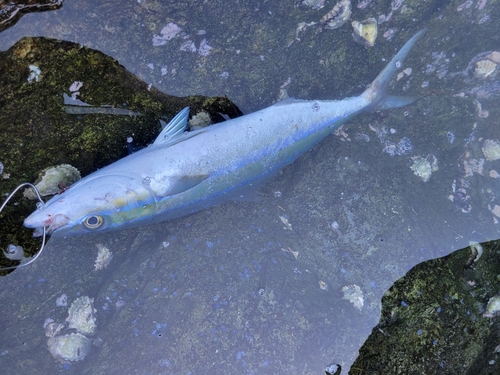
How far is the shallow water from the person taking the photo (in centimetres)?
265

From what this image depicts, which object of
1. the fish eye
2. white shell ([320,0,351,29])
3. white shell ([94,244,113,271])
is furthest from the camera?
white shell ([320,0,351,29])

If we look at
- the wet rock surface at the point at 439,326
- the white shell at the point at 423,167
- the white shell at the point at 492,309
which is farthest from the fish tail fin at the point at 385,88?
the white shell at the point at 492,309

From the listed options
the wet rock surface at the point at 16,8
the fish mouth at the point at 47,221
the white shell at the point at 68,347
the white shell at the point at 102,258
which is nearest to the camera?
the fish mouth at the point at 47,221


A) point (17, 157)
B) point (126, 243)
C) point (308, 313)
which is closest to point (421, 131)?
point (308, 313)

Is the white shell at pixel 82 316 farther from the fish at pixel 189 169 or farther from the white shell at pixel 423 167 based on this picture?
the white shell at pixel 423 167

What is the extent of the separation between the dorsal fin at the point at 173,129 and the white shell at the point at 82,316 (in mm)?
1456

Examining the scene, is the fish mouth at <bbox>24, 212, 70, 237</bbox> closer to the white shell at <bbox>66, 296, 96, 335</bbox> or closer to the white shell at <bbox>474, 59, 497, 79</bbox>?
the white shell at <bbox>66, 296, 96, 335</bbox>

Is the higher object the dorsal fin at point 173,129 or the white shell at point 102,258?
the dorsal fin at point 173,129

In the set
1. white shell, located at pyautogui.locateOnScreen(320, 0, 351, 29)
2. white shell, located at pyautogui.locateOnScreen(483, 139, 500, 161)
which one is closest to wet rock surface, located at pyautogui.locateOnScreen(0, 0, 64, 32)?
white shell, located at pyautogui.locateOnScreen(320, 0, 351, 29)

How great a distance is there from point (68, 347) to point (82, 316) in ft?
0.77

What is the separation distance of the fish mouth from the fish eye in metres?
0.11

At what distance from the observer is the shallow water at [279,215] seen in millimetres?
2646

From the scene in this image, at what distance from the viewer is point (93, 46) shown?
2.57 metres

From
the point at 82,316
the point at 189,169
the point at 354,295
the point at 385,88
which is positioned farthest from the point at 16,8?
the point at 354,295
